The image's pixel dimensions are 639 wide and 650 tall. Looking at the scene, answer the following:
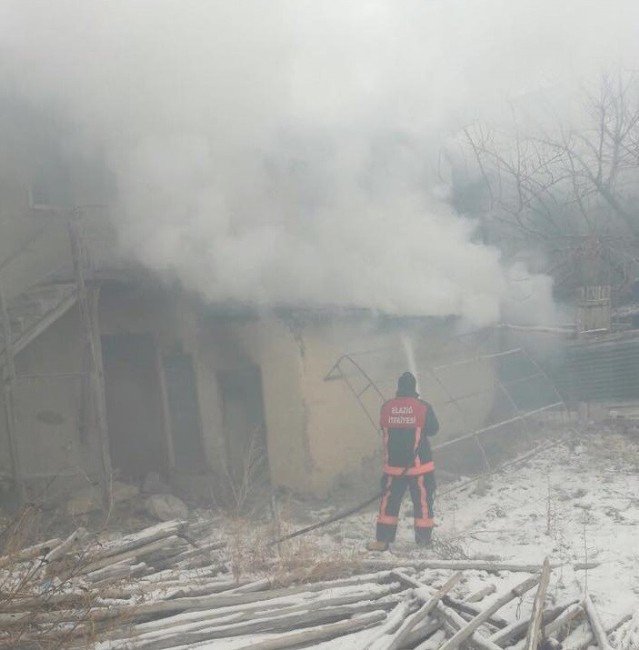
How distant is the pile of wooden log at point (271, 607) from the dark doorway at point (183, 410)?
12.4 ft

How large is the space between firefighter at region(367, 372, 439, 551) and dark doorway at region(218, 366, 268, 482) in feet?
8.56

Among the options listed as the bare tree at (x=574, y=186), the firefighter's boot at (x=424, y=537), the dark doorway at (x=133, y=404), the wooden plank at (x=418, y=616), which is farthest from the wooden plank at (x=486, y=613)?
the bare tree at (x=574, y=186)

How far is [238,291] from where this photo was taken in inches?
336

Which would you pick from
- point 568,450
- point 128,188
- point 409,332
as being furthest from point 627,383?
point 128,188

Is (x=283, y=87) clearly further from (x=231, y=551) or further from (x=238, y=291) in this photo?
(x=231, y=551)

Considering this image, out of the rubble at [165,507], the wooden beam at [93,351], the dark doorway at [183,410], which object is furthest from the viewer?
the dark doorway at [183,410]

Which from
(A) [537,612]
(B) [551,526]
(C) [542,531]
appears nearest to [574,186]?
(B) [551,526]

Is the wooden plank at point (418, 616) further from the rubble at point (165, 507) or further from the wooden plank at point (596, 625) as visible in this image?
the rubble at point (165, 507)

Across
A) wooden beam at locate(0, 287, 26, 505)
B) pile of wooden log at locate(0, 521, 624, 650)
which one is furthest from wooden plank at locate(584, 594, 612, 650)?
wooden beam at locate(0, 287, 26, 505)

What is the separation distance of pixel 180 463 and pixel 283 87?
4.93 metres

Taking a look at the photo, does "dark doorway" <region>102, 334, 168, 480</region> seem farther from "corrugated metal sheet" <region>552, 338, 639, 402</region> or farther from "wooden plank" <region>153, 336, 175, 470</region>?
"corrugated metal sheet" <region>552, 338, 639, 402</region>

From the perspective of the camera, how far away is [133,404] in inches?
380

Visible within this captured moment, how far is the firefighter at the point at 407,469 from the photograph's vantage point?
6.59 m

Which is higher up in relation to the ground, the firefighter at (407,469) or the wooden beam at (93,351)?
the wooden beam at (93,351)
